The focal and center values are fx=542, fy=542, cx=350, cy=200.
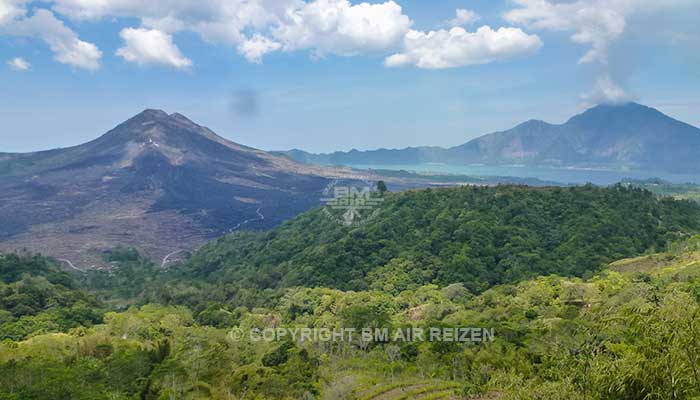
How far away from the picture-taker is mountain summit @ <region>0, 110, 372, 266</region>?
245 feet

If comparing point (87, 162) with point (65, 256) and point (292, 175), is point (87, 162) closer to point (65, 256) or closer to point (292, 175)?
point (292, 175)

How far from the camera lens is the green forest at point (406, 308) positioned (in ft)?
42.3

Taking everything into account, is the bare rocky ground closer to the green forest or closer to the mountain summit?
the mountain summit

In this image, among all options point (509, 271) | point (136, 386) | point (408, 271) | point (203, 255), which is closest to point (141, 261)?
point (203, 255)

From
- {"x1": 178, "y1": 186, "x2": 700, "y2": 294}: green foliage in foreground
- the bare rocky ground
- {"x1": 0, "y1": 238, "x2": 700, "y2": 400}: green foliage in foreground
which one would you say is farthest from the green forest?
the bare rocky ground

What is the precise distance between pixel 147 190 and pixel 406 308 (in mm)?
85613

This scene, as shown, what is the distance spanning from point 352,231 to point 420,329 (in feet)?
69.5

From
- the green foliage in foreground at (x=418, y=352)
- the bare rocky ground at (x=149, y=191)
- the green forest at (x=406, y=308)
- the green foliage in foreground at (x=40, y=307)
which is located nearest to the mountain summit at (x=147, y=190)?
the bare rocky ground at (x=149, y=191)

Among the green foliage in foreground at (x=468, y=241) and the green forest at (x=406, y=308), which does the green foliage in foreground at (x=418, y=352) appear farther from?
the green foliage in foreground at (x=468, y=241)

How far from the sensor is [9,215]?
81.9m

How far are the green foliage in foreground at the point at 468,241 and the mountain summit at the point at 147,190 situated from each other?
2832 cm

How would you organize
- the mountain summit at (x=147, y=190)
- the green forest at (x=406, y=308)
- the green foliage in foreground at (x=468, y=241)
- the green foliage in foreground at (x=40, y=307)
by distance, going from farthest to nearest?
the mountain summit at (x=147, y=190)
the green foliage in foreground at (x=468, y=241)
the green foliage in foreground at (x=40, y=307)
the green forest at (x=406, y=308)

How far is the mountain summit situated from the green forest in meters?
23.5

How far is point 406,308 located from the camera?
3061 centimetres
